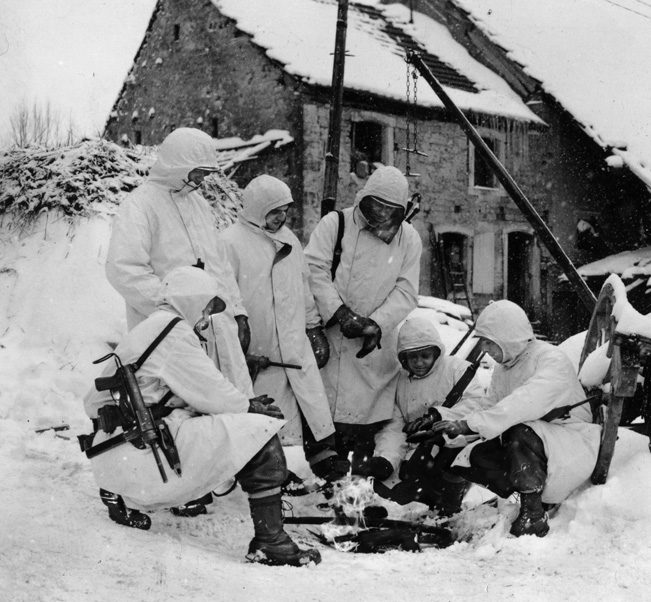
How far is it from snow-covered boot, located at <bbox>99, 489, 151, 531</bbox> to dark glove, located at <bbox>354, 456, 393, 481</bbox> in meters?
1.33

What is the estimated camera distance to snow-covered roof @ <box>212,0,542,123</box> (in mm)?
15492

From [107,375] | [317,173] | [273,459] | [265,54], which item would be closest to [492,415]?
[273,459]

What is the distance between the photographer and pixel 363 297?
5160 millimetres

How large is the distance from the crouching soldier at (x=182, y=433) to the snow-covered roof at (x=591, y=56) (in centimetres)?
1462

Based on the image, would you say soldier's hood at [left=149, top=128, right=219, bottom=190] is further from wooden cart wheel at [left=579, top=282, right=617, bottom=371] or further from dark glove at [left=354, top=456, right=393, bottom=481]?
wooden cart wheel at [left=579, top=282, right=617, bottom=371]

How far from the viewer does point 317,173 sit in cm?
1494

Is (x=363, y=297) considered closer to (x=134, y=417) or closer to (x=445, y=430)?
(x=445, y=430)

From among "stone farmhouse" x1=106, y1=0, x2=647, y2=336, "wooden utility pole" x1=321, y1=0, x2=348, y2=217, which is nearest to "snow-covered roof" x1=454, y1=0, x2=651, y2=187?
"stone farmhouse" x1=106, y1=0, x2=647, y2=336

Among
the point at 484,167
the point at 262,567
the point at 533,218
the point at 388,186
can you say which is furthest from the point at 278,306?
the point at 484,167

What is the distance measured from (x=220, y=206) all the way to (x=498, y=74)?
34.0 feet

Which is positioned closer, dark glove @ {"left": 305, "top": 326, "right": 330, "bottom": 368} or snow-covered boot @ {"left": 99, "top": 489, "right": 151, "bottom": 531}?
snow-covered boot @ {"left": 99, "top": 489, "right": 151, "bottom": 531}

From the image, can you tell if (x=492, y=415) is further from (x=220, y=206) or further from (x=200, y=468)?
(x=220, y=206)

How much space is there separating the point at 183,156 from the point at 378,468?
2.05m

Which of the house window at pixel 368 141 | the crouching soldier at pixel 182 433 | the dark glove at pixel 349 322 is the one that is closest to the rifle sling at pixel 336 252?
the dark glove at pixel 349 322
